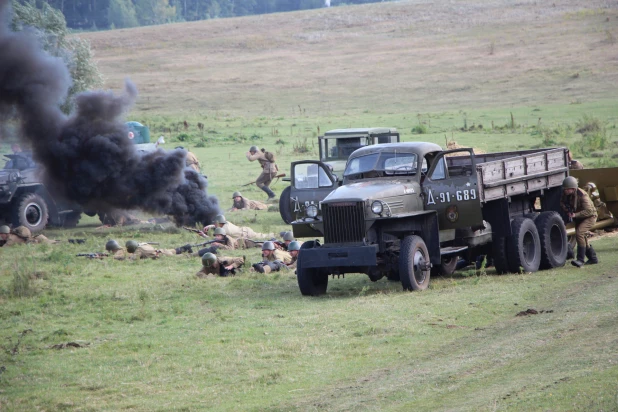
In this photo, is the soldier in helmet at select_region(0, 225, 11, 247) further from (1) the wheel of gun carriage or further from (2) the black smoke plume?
(1) the wheel of gun carriage

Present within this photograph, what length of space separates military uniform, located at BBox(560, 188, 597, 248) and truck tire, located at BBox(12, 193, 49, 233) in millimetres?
12758

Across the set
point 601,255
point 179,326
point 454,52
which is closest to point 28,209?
point 179,326

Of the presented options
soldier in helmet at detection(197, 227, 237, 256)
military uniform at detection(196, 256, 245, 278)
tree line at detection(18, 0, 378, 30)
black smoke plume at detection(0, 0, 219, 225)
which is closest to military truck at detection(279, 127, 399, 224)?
black smoke plume at detection(0, 0, 219, 225)

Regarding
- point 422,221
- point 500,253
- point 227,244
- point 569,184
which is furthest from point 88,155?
point 569,184

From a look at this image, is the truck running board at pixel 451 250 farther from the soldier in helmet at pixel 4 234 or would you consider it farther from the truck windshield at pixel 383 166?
the soldier in helmet at pixel 4 234

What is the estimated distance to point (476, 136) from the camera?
3653cm

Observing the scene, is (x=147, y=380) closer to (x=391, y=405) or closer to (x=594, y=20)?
(x=391, y=405)

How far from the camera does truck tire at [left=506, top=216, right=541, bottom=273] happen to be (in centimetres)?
1408

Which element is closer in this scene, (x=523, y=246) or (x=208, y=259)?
(x=523, y=246)

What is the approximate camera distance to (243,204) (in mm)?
24375

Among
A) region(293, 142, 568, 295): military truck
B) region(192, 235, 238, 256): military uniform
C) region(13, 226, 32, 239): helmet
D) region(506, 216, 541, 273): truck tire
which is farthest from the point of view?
region(13, 226, 32, 239): helmet

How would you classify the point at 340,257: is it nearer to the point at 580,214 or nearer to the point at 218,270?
the point at 218,270

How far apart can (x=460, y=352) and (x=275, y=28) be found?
80367mm

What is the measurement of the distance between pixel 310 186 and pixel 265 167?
11.3 meters
